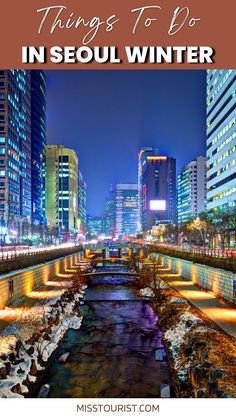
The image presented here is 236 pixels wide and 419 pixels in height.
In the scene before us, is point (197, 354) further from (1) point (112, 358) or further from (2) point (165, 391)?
(1) point (112, 358)

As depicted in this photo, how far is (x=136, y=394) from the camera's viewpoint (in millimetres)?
17484

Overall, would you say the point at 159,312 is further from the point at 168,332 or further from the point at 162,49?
the point at 162,49

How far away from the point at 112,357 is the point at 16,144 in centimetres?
14333

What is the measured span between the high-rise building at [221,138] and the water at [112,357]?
6883cm

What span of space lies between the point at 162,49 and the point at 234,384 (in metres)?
12.0

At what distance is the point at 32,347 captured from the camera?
2086 centimetres

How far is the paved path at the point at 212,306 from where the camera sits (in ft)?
74.1

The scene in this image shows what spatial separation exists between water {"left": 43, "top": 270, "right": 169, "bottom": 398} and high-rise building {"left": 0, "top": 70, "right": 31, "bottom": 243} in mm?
98224

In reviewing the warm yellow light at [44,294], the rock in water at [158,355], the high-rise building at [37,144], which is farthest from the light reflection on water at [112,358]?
the high-rise building at [37,144]

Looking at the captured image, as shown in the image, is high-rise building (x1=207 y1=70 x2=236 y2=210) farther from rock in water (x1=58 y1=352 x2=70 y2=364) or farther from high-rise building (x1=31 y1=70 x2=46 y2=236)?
high-rise building (x1=31 y1=70 x2=46 y2=236)

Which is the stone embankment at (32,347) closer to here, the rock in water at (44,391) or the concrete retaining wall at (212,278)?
the rock in water at (44,391)

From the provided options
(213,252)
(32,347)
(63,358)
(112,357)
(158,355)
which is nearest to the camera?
(32,347)

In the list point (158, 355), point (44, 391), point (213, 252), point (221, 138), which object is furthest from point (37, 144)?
point (44, 391)

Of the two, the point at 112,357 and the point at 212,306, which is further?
the point at 212,306
